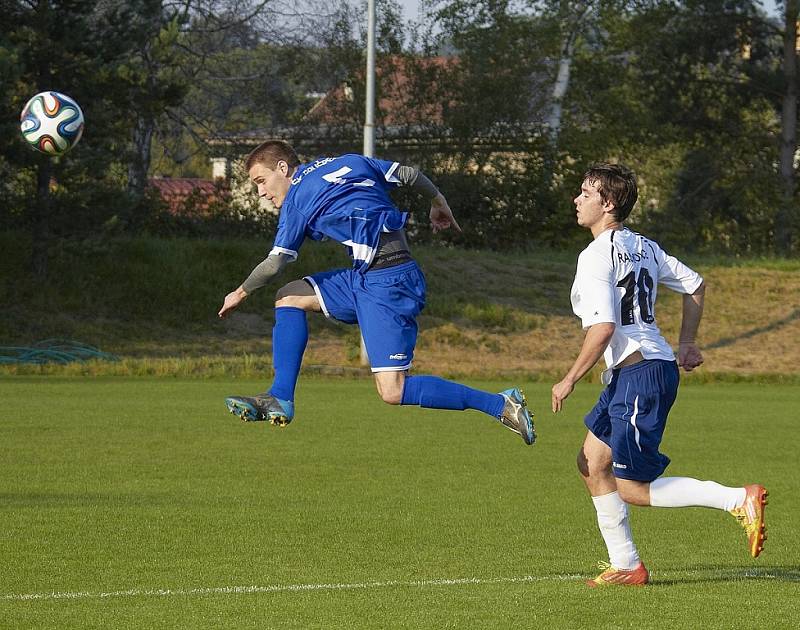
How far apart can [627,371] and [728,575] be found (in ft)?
5.05

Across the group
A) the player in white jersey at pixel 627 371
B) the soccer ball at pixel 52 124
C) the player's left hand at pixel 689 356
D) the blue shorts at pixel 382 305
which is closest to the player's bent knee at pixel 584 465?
the player in white jersey at pixel 627 371

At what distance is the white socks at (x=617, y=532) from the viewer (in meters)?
7.30

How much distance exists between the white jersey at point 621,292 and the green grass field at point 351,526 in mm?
1239

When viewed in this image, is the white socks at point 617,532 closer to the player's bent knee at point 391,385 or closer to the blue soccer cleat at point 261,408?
the player's bent knee at point 391,385

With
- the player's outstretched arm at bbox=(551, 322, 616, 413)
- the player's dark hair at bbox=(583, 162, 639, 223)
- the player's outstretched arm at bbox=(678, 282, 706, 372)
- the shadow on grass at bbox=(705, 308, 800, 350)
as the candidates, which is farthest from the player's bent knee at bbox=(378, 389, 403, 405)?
the shadow on grass at bbox=(705, 308, 800, 350)

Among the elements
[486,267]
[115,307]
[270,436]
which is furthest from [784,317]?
[270,436]

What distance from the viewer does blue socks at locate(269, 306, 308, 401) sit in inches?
325

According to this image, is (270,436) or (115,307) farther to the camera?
(115,307)

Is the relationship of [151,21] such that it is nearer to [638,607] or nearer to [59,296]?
[59,296]

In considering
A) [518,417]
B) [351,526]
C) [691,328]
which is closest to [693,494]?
[691,328]

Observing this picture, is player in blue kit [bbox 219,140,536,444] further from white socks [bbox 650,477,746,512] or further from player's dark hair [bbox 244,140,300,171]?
white socks [bbox 650,477,746,512]

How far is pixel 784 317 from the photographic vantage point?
106ft

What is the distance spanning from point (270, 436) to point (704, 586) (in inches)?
351

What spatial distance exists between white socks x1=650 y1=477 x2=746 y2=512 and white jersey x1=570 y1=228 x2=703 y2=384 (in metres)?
0.62
